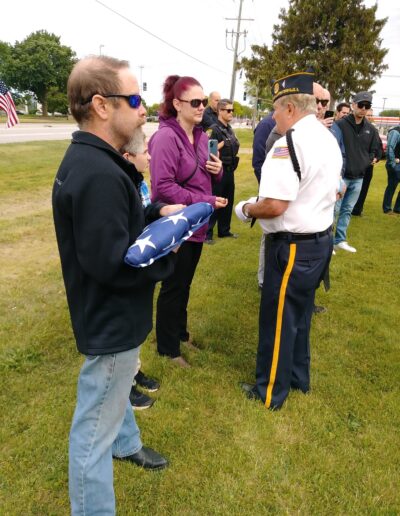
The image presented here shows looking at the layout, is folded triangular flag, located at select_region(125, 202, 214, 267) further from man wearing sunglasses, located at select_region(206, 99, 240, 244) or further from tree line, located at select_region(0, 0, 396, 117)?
tree line, located at select_region(0, 0, 396, 117)

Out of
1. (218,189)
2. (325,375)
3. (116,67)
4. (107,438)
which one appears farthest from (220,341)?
(218,189)

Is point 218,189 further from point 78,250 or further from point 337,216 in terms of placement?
point 78,250

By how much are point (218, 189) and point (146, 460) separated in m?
4.83

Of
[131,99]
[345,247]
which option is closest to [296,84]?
[131,99]

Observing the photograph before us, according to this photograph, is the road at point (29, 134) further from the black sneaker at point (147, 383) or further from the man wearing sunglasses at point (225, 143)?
the black sneaker at point (147, 383)

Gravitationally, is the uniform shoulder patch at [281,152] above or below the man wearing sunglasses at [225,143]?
above

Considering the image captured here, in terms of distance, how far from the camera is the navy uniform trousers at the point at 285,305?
8.50 feet

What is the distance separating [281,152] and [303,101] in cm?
38

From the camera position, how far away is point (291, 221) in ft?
8.25

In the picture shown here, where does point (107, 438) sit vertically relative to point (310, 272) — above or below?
below

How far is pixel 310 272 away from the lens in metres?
2.63

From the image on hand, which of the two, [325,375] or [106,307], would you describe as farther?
[325,375]

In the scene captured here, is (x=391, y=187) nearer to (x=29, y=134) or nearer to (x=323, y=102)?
(x=323, y=102)

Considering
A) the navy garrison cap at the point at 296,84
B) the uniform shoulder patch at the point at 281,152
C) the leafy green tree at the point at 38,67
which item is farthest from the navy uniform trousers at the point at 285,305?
the leafy green tree at the point at 38,67
